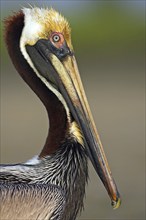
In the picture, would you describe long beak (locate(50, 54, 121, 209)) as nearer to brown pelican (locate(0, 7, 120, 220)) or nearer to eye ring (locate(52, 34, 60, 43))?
brown pelican (locate(0, 7, 120, 220))

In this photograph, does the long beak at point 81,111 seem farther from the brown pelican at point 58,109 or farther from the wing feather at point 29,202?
the wing feather at point 29,202

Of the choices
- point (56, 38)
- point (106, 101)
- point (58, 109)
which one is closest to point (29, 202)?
point (58, 109)

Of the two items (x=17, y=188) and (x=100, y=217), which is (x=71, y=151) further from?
(x=100, y=217)

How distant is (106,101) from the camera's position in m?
20.5

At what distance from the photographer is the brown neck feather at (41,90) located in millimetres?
6719

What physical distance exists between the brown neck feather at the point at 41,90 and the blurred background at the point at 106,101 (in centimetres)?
66

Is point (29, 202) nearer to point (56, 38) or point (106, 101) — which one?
point (56, 38)

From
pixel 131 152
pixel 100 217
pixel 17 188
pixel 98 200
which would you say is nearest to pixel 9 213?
pixel 17 188

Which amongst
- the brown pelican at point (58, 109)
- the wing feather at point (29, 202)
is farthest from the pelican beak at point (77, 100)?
the wing feather at point (29, 202)

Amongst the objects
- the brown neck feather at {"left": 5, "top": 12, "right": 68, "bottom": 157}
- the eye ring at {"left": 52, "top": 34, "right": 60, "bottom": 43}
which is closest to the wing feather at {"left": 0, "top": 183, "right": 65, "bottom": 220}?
the brown neck feather at {"left": 5, "top": 12, "right": 68, "bottom": 157}

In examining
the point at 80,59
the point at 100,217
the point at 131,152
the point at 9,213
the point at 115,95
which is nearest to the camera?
the point at 9,213

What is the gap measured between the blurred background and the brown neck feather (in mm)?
657

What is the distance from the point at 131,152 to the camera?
47.2 feet

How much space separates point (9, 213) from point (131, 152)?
318 inches
